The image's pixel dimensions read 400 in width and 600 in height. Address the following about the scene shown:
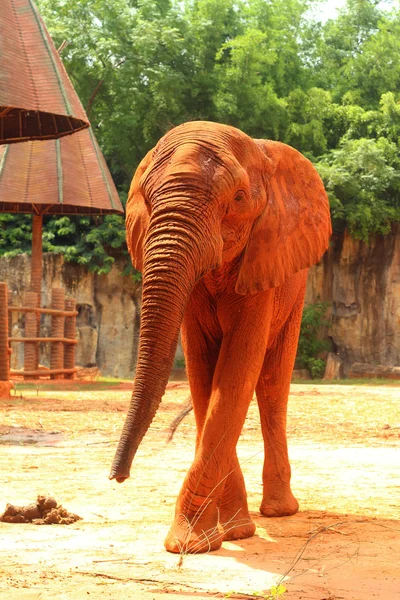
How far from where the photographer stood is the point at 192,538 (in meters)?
4.39

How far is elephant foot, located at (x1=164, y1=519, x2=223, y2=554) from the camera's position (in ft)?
14.2

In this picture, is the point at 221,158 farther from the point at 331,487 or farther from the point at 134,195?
the point at 331,487

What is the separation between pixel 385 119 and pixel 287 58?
16.9 feet

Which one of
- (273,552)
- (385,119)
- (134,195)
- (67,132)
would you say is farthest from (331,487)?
(385,119)

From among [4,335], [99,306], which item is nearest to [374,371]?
[99,306]

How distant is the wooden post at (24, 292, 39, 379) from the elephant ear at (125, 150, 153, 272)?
14.9 metres

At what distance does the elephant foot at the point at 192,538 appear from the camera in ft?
14.2

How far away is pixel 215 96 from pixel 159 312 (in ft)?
86.8

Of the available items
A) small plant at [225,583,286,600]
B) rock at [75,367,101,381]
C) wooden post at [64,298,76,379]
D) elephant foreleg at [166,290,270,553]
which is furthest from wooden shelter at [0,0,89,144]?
small plant at [225,583,286,600]

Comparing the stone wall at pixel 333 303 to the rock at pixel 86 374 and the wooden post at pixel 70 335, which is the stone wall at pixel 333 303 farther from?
the wooden post at pixel 70 335

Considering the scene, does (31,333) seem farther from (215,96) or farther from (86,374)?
(215,96)

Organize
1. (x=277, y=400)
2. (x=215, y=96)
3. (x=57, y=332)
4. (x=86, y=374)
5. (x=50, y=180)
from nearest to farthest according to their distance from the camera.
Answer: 1. (x=277, y=400)
2. (x=57, y=332)
3. (x=50, y=180)
4. (x=86, y=374)
5. (x=215, y=96)

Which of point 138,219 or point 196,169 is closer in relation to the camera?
point 196,169

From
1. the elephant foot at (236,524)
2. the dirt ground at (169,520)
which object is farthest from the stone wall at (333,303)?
the elephant foot at (236,524)
